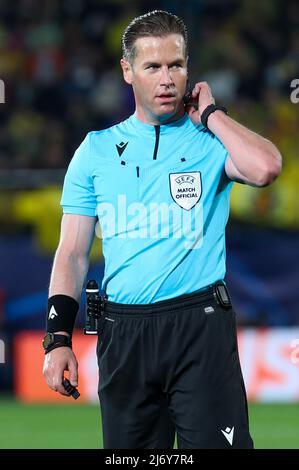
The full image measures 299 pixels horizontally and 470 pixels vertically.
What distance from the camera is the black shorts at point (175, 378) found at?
4453mm

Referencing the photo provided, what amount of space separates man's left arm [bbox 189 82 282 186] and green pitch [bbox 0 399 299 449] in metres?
4.51

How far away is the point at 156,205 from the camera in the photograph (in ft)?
15.2

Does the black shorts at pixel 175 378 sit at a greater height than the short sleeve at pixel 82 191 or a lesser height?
lesser

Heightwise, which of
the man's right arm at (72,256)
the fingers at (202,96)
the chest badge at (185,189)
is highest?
the fingers at (202,96)

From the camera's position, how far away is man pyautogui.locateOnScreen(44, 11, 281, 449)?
4.50 meters

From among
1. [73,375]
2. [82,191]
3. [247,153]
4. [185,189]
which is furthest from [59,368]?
[247,153]

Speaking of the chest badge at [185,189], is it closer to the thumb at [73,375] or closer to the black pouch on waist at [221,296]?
the black pouch on waist at [221,296]

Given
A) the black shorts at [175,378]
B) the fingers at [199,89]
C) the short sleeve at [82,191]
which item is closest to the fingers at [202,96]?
the fingers at [199,89]

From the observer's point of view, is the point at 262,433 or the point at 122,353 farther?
the point at 262,433

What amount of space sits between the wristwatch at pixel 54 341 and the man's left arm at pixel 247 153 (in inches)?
36.0
